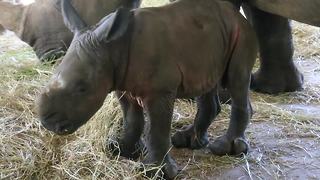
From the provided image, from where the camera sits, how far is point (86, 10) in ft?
8.08

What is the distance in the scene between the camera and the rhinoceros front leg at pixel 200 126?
193cm

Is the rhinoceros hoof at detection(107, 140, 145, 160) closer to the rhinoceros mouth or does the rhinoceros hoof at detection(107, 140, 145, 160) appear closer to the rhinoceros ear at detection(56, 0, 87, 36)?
the rhinoceros mouth

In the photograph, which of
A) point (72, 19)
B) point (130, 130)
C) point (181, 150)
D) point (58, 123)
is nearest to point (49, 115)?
point (58, 123)

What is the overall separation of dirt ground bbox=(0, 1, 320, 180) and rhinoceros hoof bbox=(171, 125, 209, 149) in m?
0.02

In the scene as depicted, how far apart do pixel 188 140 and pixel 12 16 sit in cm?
152

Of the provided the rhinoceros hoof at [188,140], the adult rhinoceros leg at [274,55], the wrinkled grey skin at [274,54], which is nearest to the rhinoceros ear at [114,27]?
the rhinoceros hoof at [188,140]

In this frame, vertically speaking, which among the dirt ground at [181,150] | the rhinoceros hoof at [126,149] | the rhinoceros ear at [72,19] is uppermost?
the rhinoceros ear at [72,19]

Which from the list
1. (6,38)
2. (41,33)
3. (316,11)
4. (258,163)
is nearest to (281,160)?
(258,163)

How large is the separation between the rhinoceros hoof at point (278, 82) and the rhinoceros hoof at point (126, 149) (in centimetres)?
106

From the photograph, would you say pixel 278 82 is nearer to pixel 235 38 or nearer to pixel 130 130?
pixel 235 38

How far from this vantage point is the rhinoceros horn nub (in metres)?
3.00

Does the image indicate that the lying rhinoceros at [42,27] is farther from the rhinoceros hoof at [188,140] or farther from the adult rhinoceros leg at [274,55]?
the rhinoceros hoof at [188,140]

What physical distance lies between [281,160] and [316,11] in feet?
1.73

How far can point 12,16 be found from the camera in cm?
305
